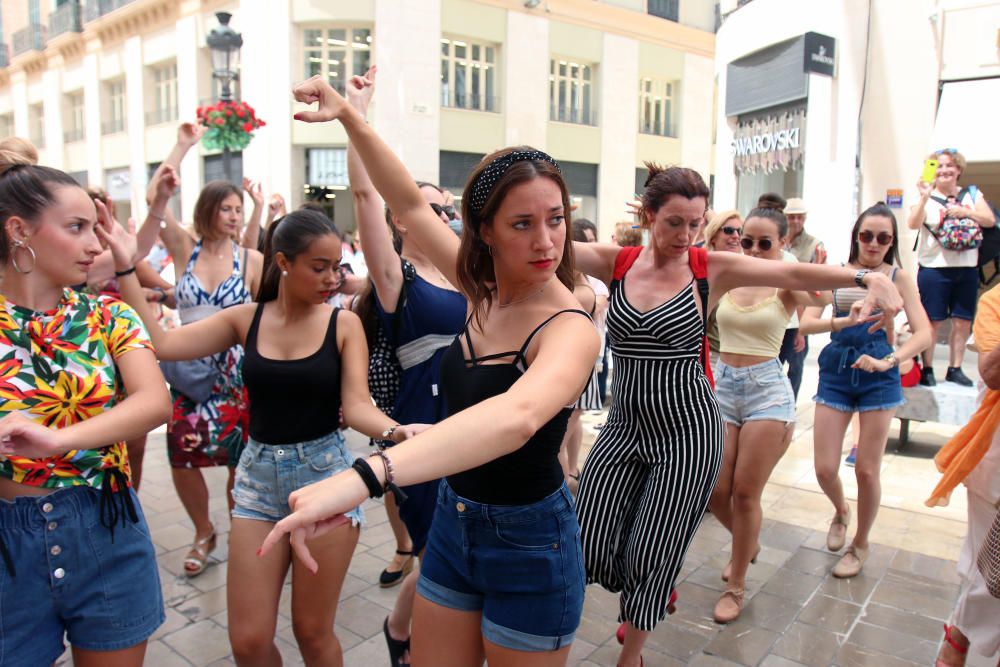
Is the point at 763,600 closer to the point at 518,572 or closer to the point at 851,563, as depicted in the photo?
the point at 851,563

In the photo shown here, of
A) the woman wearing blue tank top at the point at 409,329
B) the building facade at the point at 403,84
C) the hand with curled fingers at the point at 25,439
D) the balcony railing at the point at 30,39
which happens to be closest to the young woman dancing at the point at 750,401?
the woman wearing blue tank top at the point at 409,329

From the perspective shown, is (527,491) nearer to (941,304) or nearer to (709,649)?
(709,649)

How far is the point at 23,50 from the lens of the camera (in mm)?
31938

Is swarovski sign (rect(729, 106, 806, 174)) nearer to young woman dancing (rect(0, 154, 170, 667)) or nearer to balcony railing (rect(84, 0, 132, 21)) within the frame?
young woman dancing (rect(0, 154, 170, 667))

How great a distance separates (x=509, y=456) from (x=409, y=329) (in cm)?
122

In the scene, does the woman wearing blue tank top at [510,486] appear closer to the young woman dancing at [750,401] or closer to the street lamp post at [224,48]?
the young woman dancing at [750,401]

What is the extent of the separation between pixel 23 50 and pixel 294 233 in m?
37.7

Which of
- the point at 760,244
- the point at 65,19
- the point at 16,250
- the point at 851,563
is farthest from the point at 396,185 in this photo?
the point at 65,19

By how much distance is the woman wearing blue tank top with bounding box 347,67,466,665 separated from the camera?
2.89 m

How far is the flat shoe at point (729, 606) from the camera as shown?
12.2 feet

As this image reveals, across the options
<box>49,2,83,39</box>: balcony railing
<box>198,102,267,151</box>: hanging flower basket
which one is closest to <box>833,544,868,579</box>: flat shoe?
<box>198,102,267,151</box>: hanging flower basket

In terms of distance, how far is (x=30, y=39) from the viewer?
102 feet

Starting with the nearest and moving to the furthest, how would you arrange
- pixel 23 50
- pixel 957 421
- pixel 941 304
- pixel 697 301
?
1. pixel 697 301
2. pixel 957 421
3. pixel 941 304
4. pixel 23 50

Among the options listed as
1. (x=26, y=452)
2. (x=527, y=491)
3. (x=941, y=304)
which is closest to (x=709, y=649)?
(x=527, y=491)
